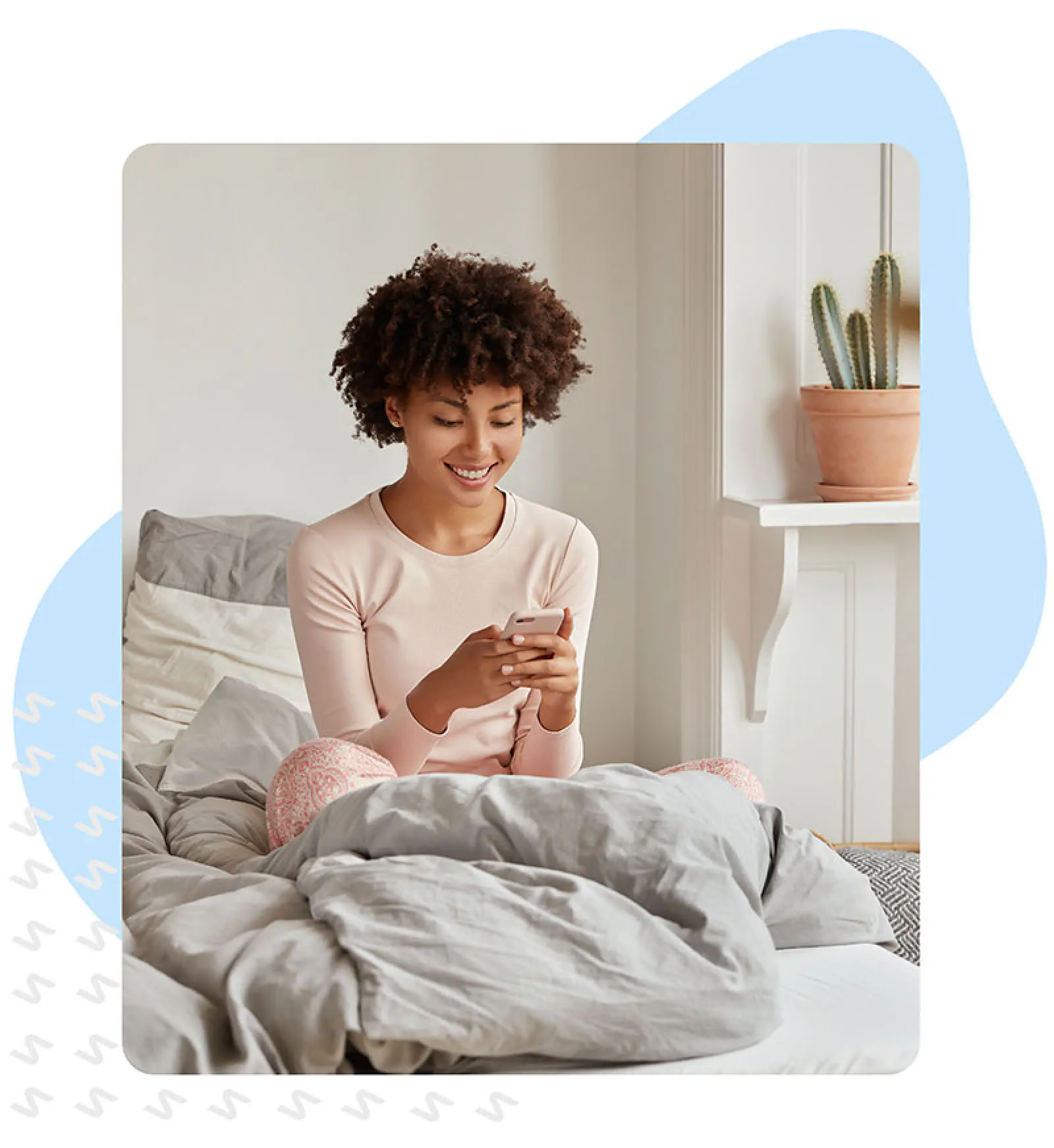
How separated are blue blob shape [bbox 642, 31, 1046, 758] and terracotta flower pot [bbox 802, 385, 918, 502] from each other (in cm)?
3

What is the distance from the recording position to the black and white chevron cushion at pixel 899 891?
5.17 ft

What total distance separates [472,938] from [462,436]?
0.53 metres

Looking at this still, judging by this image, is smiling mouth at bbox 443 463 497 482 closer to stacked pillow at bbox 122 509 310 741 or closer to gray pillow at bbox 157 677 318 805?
stacked pillow at bbox 122 509 310 741

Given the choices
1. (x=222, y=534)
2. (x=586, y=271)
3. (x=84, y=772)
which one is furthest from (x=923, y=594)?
(x=84, y=772)

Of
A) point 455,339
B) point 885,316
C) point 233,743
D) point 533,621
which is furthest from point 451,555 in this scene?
point 885,316

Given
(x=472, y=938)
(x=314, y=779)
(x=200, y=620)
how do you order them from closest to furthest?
(x=472, y=938) → (x=314, y=779) → (x=200, y=620)

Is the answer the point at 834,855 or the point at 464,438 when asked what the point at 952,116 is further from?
the point at 834,855

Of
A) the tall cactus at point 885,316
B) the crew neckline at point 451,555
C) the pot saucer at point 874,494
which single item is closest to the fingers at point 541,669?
the crew neckline at point 451,555

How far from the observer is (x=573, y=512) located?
1603 millimetres

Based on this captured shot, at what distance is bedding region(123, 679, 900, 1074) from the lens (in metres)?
1.29

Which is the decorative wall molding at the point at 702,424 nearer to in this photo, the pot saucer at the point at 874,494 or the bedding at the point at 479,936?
the pot saucer at the point at 874,494

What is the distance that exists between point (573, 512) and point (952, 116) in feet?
1.97

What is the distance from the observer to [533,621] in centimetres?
157

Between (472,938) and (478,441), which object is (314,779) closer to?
(472,938)
